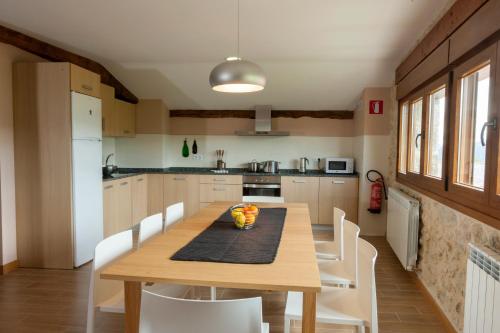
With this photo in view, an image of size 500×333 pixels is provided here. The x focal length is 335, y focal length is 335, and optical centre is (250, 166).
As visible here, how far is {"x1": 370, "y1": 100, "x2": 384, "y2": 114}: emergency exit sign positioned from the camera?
4.55 meters

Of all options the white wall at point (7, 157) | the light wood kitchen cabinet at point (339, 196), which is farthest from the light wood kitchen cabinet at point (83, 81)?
the light wood kitchen cabinet at point (339, 196)

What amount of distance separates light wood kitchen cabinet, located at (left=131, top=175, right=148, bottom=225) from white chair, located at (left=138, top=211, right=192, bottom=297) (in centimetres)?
257

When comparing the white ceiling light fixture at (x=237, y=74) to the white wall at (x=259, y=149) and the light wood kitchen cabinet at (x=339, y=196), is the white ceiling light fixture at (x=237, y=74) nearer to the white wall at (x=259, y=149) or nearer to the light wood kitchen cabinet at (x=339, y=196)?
the light wood kitchen cabinet at (x=339, y=196)

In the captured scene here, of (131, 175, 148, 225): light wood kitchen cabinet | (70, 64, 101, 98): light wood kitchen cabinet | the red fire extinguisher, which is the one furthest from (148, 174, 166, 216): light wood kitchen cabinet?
the red fire extinguisher

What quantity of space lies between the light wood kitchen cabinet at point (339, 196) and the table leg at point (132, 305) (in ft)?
12.4

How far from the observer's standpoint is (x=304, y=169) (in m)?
5.36

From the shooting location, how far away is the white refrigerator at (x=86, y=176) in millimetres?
3363

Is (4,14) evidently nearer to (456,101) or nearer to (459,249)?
(456,101)

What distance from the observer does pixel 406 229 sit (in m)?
3.07

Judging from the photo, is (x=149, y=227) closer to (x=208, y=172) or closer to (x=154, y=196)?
(x=208, y=172)

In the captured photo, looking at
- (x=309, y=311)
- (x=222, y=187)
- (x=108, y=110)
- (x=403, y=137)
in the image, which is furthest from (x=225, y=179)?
(x=309, y=311)

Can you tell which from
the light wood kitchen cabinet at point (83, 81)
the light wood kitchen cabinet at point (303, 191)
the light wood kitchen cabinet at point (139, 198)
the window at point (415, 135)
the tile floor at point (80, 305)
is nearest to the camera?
the tile floor at point (80, 305)

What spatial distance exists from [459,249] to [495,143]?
29.6 inches

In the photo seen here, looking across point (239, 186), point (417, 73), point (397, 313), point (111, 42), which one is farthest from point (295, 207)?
point (111, 42)
